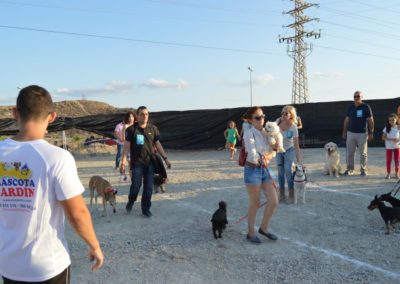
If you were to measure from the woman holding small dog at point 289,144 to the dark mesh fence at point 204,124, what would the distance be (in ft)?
33.0

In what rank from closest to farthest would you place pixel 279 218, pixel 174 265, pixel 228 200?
pixel 174 265, pixel 279 218, pixel 228 200

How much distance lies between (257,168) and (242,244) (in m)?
1.05

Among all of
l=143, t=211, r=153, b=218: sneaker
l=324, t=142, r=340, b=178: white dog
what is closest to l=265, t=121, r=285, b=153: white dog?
l=143, t=211, r=153, b=218: sneaker

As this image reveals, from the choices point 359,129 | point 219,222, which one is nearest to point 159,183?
point 219,222

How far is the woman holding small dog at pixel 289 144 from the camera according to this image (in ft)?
23.1

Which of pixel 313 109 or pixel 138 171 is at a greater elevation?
pixel 313 109

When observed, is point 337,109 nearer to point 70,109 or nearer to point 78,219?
point 78,219

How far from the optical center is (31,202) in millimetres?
2170

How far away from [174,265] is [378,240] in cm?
270

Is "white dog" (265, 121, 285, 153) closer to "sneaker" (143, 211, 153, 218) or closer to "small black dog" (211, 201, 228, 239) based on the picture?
"small black dog" (211, 201, 228, 239)

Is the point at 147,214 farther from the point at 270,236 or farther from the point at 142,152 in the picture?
the point at 270,236

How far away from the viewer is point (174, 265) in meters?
4.75

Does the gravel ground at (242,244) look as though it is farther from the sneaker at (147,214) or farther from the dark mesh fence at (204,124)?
the dark mesh fence at (204,124)

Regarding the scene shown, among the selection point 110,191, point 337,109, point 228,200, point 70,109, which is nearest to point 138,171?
point 110,191
